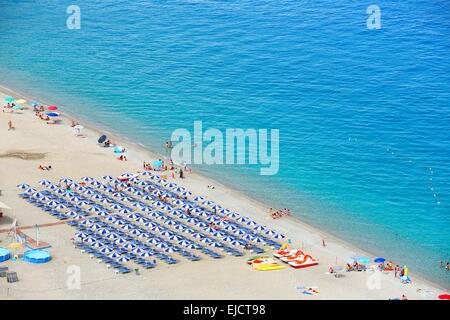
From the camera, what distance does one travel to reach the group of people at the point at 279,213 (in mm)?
102381

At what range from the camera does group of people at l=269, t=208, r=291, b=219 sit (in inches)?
4031

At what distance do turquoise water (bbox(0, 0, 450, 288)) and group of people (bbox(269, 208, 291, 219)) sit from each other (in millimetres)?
1593

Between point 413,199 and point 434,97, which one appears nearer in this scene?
point 413,199

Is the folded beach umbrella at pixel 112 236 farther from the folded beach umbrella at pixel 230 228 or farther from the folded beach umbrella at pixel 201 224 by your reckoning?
the folded beach umbrella at pixel 230 228

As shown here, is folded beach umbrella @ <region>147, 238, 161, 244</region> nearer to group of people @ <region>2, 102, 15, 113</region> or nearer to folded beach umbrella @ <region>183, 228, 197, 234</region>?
folded beach umbrella @ <region>183, 228, 197, 234</region>

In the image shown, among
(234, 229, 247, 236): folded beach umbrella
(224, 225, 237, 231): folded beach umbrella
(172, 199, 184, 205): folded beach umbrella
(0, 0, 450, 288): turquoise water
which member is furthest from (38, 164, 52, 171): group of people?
(234, 229, 247, 236): folded beach umbrella

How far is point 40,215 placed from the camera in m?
96.8

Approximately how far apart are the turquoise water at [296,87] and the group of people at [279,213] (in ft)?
5.23

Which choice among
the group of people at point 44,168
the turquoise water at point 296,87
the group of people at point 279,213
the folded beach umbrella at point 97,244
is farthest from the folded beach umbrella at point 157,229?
the group of people at point 44,168

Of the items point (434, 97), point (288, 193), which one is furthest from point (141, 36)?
point (288, 193)

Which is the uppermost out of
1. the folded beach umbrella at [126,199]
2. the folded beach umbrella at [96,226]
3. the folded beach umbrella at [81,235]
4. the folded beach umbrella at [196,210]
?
the folded beach umbrella at [126,199]

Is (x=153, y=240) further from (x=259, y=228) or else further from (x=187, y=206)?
(x=259, y=228)
